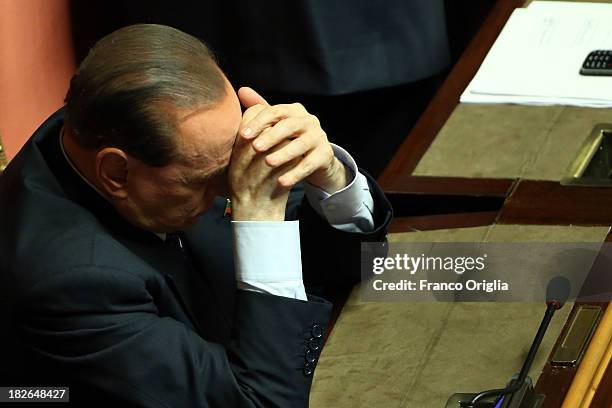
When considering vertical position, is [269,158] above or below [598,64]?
above

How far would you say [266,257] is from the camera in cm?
153

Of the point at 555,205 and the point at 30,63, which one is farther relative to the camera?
the point at 30,63

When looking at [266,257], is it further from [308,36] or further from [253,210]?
[308,36]

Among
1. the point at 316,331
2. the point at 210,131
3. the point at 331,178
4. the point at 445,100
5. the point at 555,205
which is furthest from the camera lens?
the point at 445,100

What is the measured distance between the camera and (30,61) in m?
2.41

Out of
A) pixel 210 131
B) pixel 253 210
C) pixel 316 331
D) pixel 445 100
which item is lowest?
pixel 445 100

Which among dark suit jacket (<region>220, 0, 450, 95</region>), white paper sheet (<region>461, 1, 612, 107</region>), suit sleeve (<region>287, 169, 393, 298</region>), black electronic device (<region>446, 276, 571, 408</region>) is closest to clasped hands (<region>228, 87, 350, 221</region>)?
suit sleeve (<region>287, 169, 393, 298</region>)

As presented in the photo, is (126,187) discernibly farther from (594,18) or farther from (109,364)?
(594,18)

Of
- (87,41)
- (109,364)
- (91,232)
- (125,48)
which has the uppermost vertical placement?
(125,48)

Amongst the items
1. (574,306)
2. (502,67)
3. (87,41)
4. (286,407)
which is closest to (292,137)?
(286,407)

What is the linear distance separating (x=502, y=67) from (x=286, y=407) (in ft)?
3.81

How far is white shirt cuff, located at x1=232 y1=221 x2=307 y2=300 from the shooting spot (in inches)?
60.1

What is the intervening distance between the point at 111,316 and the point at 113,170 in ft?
0.58

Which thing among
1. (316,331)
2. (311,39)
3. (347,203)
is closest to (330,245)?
(347,203)
